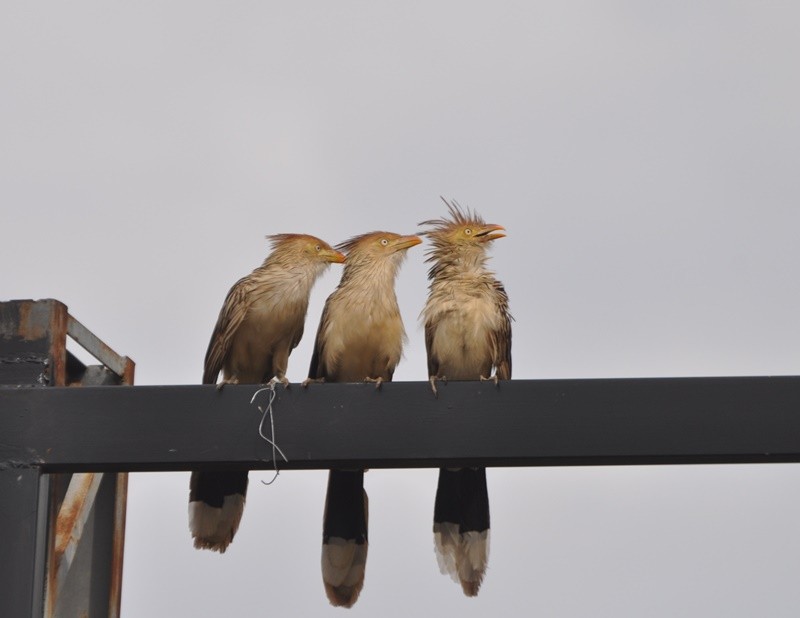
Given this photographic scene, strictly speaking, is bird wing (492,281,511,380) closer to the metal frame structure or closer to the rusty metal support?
the rusty metal support

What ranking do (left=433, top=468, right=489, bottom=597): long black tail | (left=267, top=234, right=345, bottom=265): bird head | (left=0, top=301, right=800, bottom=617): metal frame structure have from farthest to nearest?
(left=267, top=234, right=345, bottom=265): bird head < (left=433, top=468, right=489, bottom=597): long black tail < (left=0, top=301, right=800, bottom=617): metal frame structure

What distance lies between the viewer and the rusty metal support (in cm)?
322

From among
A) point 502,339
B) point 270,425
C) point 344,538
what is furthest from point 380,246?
point 270,425

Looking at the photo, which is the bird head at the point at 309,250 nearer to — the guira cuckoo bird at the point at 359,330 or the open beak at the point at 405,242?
the guira cuckoo bird at the point at 359,330

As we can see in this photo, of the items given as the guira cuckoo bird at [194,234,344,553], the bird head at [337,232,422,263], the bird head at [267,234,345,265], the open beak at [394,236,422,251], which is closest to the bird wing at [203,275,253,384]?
the guira cuckoo bird at [194,234,344,553]

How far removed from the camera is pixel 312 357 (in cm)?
620

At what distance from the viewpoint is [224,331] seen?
20.6 ft

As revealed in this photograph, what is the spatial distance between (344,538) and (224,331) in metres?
1.78

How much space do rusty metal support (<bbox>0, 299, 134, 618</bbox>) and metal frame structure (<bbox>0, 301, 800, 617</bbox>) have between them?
0.02 metres

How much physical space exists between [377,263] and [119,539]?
2.48 m

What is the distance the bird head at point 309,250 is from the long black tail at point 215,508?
1.64 meters

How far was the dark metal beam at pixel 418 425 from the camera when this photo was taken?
131 inches

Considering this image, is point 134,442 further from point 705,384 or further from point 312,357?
point 312,357

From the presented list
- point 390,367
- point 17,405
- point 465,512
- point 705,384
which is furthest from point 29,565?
point 390,367
